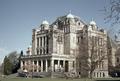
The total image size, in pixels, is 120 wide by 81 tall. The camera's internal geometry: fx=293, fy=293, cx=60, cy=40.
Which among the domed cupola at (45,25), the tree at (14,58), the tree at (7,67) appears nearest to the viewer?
the domed cupola at (45,25)

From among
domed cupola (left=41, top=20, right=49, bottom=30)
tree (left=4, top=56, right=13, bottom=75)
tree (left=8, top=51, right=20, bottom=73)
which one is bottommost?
tree (left=4, top=56, right=13, bottom=75)

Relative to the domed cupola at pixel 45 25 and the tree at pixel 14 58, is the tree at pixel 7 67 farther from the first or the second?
the domed cupola at pixel 45 25

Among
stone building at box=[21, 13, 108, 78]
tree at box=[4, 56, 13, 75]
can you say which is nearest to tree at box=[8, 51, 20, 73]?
tree at box=[4, 56, 13, 75]

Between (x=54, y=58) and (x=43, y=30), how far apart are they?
14.2 meters

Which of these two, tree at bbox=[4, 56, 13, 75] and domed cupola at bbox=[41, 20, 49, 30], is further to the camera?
tree at bbox=[4, 56, 13, 75]

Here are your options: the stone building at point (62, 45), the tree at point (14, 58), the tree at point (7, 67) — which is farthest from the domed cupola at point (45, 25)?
the tree at point (14, 58)

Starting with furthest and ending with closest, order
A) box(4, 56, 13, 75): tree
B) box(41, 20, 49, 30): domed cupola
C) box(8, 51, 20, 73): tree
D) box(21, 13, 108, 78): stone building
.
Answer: box(8, 51, 20, 73): tree, box(4, 56, 13, 75): tree, box(41, 20, 49, 30): domed cupola, box(21, 13, 108, 78): stone building

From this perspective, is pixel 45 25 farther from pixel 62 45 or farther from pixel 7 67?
pixel 7 67

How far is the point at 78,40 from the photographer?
304 feet

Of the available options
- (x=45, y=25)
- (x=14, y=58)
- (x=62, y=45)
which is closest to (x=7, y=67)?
(x=14, y=58)

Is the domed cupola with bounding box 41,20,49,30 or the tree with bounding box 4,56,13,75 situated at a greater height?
the domed cupola with bounding box 41,20,49,30

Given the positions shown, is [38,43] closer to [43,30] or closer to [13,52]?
[43,30]

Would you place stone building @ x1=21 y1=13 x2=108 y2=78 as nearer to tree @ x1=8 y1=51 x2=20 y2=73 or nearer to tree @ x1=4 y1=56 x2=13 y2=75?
tree @ x1=4 y1=56 x2=13 y2=75

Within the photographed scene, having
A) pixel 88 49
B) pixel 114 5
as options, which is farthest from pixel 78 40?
pixel 114 5
